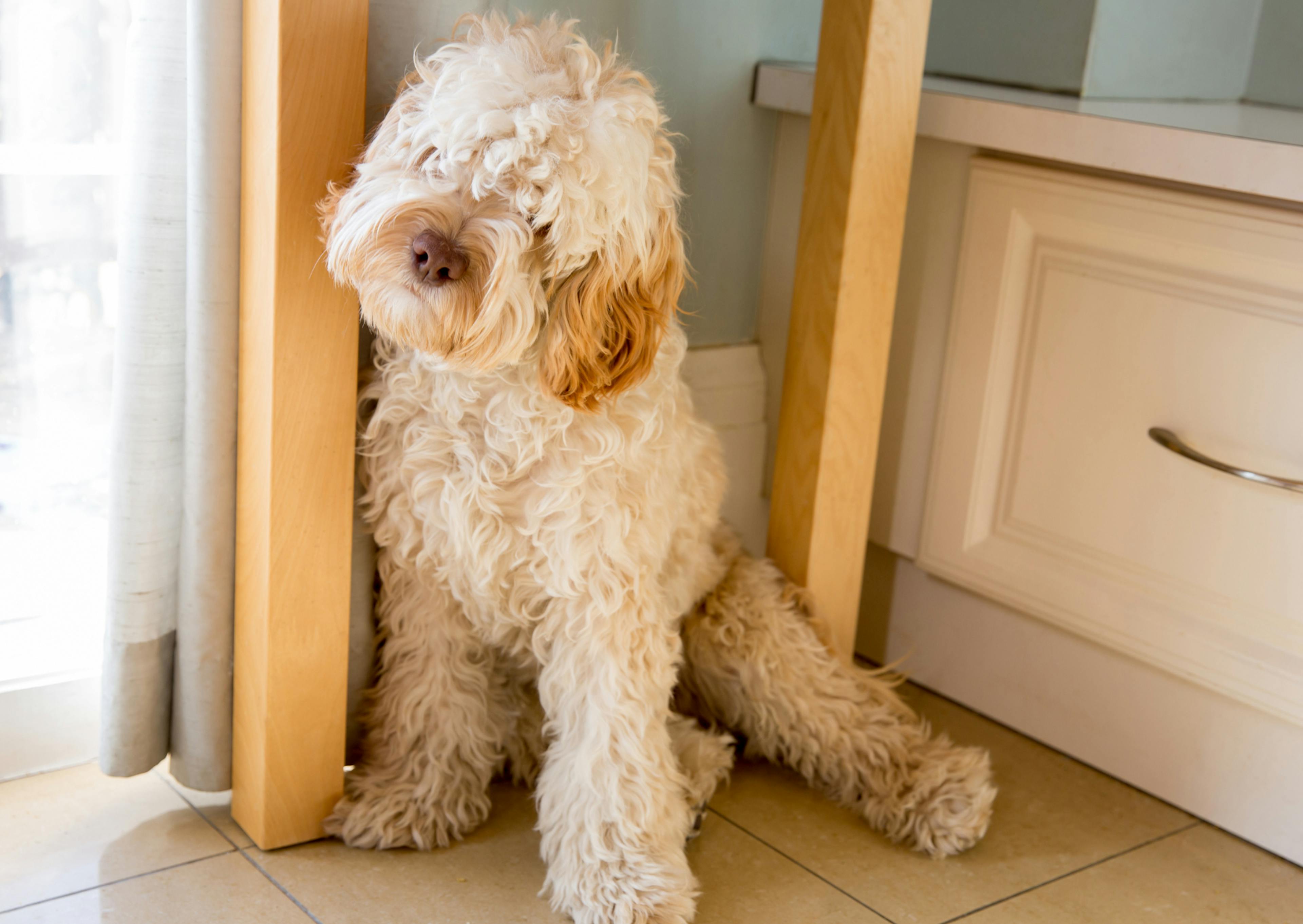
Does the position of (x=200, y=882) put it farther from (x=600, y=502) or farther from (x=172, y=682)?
(x=600, y=502)

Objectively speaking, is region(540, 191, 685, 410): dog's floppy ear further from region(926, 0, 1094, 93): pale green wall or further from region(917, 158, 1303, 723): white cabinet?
region(926, 0, 1094, 93): pale green wall

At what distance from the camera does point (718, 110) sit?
6.66ft

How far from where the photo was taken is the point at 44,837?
1.56 meters

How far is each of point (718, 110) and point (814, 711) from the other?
3.12 ft

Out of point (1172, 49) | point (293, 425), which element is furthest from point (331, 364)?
point (1172, 49)

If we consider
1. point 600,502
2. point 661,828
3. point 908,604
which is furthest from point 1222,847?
point 600,502

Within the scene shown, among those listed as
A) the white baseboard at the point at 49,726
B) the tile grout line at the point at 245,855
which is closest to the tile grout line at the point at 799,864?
the tile grout line at the point at 245,855

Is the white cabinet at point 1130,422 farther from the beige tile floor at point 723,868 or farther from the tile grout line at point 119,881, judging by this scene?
the tile grout line at point 119,881

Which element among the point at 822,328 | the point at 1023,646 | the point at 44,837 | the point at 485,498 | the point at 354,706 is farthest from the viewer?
the point at 1023,646

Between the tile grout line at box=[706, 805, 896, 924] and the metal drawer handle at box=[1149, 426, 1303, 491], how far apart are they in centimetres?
74

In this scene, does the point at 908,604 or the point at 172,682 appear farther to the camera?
the point at 908,604

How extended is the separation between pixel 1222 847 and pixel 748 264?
45.3 inches

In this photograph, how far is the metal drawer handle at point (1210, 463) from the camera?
5.36 feet

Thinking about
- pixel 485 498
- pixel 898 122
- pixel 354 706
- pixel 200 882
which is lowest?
pixel 200 882
